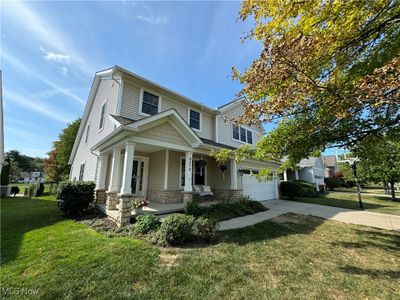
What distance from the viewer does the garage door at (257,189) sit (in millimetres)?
12898

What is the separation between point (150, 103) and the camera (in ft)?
33.4

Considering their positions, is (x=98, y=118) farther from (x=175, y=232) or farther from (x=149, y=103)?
(x=175, y=232)

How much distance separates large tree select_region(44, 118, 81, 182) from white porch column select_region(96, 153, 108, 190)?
19.0m

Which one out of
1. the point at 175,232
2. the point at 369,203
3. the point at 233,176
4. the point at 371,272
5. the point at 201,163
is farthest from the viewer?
the point at 369,203

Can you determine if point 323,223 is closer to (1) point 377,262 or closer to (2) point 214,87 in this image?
(1) point 377,262

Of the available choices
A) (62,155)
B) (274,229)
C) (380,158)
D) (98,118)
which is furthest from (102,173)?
(62,155)

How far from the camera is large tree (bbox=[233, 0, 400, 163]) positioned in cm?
316

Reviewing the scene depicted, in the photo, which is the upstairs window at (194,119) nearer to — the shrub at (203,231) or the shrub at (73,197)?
the shrub at (73,197)

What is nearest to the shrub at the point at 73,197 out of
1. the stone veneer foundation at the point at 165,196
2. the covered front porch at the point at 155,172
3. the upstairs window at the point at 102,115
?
the covered front porch at the point at 155,172

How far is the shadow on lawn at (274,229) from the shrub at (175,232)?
121 cm

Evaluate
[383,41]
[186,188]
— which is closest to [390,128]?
[383,41]

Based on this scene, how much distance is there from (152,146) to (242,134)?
9386 mm

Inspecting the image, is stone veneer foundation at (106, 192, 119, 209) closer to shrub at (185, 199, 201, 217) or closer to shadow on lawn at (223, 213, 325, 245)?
shrub at (185, 199, 201, 217)

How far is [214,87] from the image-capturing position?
12125mm
